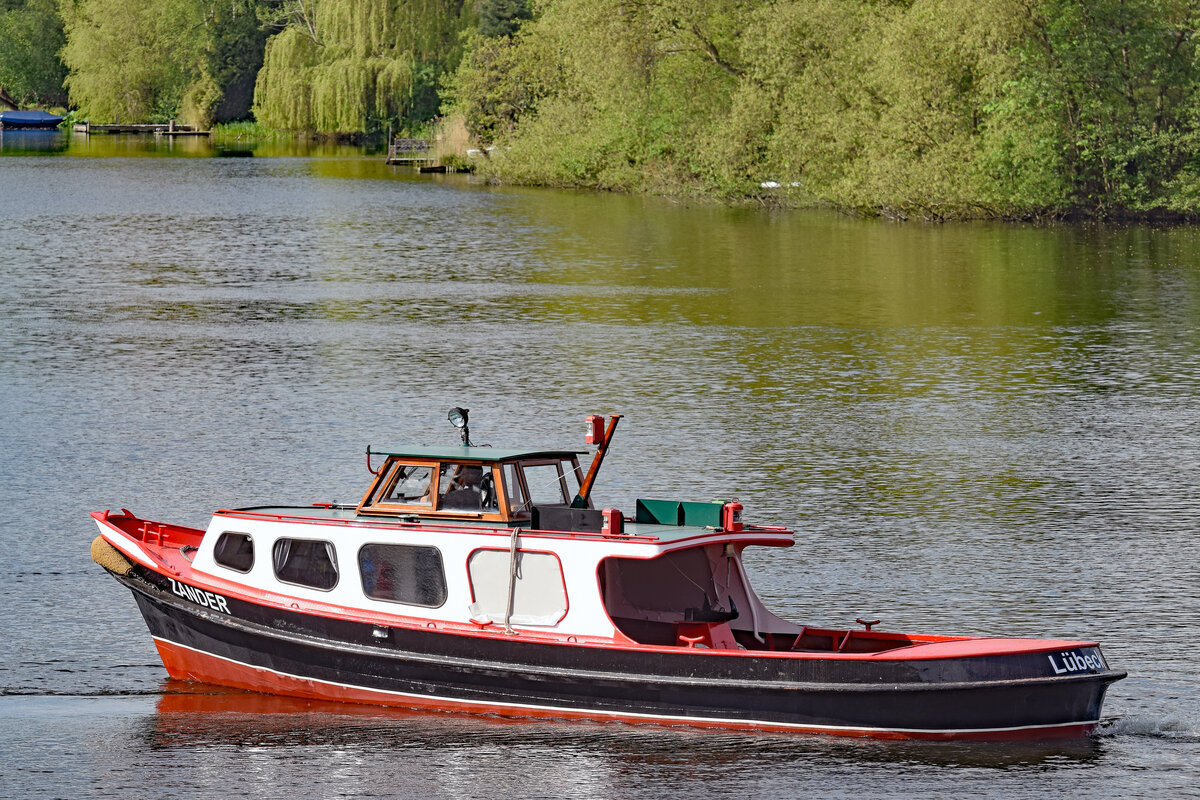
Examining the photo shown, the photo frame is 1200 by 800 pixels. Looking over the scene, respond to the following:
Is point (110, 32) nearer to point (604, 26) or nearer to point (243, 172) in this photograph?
point (243, 172)

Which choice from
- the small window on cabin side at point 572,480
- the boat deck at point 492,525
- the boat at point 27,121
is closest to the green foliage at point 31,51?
the boat at point 27,121

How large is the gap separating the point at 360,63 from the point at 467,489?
10554 centimetres

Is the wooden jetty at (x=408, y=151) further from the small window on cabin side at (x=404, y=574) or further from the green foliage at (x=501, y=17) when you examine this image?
the small window on cabin side at (x=404, y=574)

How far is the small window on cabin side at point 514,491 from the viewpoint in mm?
17609

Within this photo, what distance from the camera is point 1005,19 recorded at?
71250 millimetres

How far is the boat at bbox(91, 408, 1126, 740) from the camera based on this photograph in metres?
16.1

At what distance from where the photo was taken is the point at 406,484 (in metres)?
18.1

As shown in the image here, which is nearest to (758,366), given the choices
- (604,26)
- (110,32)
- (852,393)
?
(852,393)

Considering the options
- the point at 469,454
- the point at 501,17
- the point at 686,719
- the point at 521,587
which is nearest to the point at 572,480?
the point at 469,454

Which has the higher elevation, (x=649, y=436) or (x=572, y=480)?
(x=649, y=436)

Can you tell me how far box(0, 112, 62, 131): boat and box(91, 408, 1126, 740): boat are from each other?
15858cm

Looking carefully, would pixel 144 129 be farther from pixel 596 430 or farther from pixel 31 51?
pixel 596 430

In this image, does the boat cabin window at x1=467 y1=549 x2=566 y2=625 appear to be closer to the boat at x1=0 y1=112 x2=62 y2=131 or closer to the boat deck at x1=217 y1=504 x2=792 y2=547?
the boat deck at x1=217 y1=504 x2=792 y2=547

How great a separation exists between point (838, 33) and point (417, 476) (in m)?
64.1
